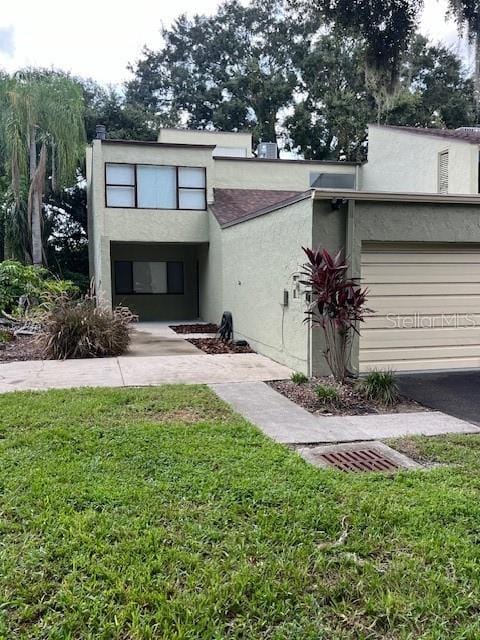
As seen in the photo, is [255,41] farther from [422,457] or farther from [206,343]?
[422,457]

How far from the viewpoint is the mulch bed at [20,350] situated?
9.64 metres

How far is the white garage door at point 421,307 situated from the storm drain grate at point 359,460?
12.0ft

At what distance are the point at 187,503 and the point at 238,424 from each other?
1.92m

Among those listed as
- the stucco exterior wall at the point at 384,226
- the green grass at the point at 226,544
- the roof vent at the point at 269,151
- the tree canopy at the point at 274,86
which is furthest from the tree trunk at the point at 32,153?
the green grass at the point at 226,544

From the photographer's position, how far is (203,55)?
34781mm

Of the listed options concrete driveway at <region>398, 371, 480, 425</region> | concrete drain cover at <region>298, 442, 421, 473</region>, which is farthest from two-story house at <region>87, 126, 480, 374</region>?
concrete drain cover at <region>298, 442, 421, 473</region>

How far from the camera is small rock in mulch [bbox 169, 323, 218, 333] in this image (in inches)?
571

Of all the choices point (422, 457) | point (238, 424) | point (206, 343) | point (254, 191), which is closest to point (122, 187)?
point (254, 191)

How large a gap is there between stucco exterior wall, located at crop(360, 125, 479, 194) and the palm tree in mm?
10880

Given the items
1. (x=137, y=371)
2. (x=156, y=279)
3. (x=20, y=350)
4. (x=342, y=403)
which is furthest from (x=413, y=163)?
(x=20, y=350)

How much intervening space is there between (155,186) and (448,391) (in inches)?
475

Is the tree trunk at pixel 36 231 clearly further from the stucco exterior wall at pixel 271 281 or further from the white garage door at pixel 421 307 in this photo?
the white garage door at pixel 421 307

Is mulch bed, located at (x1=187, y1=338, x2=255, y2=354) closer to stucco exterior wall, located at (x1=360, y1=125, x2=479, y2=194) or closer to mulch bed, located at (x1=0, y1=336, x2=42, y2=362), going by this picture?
mulch bed, located at (x1=0, y1=336, x2=42, y2=362)

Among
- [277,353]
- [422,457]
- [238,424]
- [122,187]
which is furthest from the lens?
[122,187]
